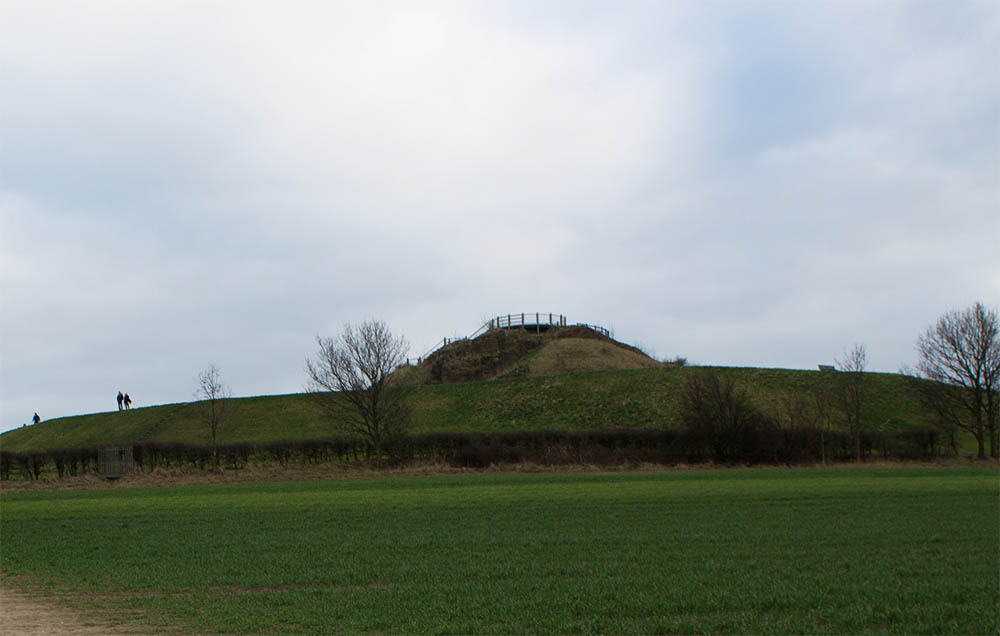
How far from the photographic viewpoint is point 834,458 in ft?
165

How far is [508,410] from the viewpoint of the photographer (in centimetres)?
6888

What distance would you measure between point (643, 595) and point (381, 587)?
397cm

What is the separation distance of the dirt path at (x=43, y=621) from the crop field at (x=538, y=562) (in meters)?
0.46

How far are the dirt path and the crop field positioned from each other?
46 centimetres

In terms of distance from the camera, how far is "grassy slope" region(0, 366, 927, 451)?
213 feet

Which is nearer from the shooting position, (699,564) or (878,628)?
(878,628)

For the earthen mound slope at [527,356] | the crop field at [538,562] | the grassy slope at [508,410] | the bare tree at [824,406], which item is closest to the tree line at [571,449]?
the bare tree at [824,406]

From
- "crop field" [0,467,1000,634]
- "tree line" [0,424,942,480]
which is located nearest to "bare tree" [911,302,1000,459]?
"tree line" [0,424,942,480]

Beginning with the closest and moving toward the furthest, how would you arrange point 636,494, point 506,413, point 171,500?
point 636,494, point 171,500, point 506,413

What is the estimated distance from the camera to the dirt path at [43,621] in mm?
10094

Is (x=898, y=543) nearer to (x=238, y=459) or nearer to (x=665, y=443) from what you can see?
(x=665, y=443)

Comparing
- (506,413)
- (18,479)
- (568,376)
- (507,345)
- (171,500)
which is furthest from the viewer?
(507,345)

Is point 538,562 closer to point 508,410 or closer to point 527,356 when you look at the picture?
point 508,410

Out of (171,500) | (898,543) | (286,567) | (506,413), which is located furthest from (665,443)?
(286,567)
